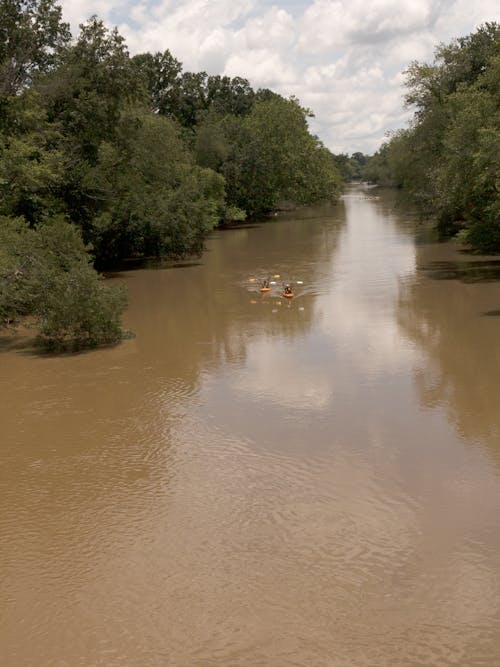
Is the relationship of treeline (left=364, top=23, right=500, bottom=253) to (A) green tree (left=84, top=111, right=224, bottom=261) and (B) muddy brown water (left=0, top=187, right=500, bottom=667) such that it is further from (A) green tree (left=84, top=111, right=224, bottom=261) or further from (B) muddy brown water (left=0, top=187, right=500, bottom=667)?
(A) green tree (left=84, top=111, right=224, bottom=261)

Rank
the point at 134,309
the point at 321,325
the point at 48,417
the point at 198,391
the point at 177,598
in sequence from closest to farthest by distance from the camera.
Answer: the point at 177,598
the point at 48,417
the point at 198,391
the point at 321,325
the point at 134,309

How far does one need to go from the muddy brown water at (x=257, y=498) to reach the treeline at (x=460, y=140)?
9672 mm

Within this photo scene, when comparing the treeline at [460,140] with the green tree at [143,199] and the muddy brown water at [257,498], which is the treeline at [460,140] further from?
the green tree at [143,199]

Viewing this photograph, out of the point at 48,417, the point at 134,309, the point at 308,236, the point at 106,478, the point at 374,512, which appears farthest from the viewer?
the point at 308,236

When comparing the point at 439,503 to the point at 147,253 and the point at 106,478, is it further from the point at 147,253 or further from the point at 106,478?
the point at 147,253

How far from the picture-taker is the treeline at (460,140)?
29578 millimetres

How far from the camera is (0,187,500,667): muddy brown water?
26.2ft

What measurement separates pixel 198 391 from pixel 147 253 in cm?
2458

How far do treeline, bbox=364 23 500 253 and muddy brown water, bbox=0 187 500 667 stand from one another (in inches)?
381

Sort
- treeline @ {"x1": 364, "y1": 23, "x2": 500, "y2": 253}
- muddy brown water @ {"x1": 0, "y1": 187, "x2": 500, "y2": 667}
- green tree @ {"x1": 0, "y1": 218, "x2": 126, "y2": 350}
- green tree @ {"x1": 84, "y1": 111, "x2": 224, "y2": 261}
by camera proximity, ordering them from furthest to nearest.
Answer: green tree @ {"x1": 84, "y1": 111, "x2": 224, "y2": 261} < treeline @ {"x1": 364, "y1": 23, "x2": 500, "y2": 253} < green tree @ {"x1": 0, "y1": 218, "x2": 126, "y2": 350} < muddy brown water @ {"x1": 0, "y1": 187, "x2": 500, "y2": 667}

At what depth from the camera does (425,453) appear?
41.8 ft

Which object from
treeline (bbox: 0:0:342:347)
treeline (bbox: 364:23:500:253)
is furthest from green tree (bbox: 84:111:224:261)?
treeline (bbox: 364:23:500:253)

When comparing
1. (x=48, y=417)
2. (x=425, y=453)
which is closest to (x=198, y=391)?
(x=48, y=417)

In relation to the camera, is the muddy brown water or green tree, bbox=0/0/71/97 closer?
the muddy brown water
